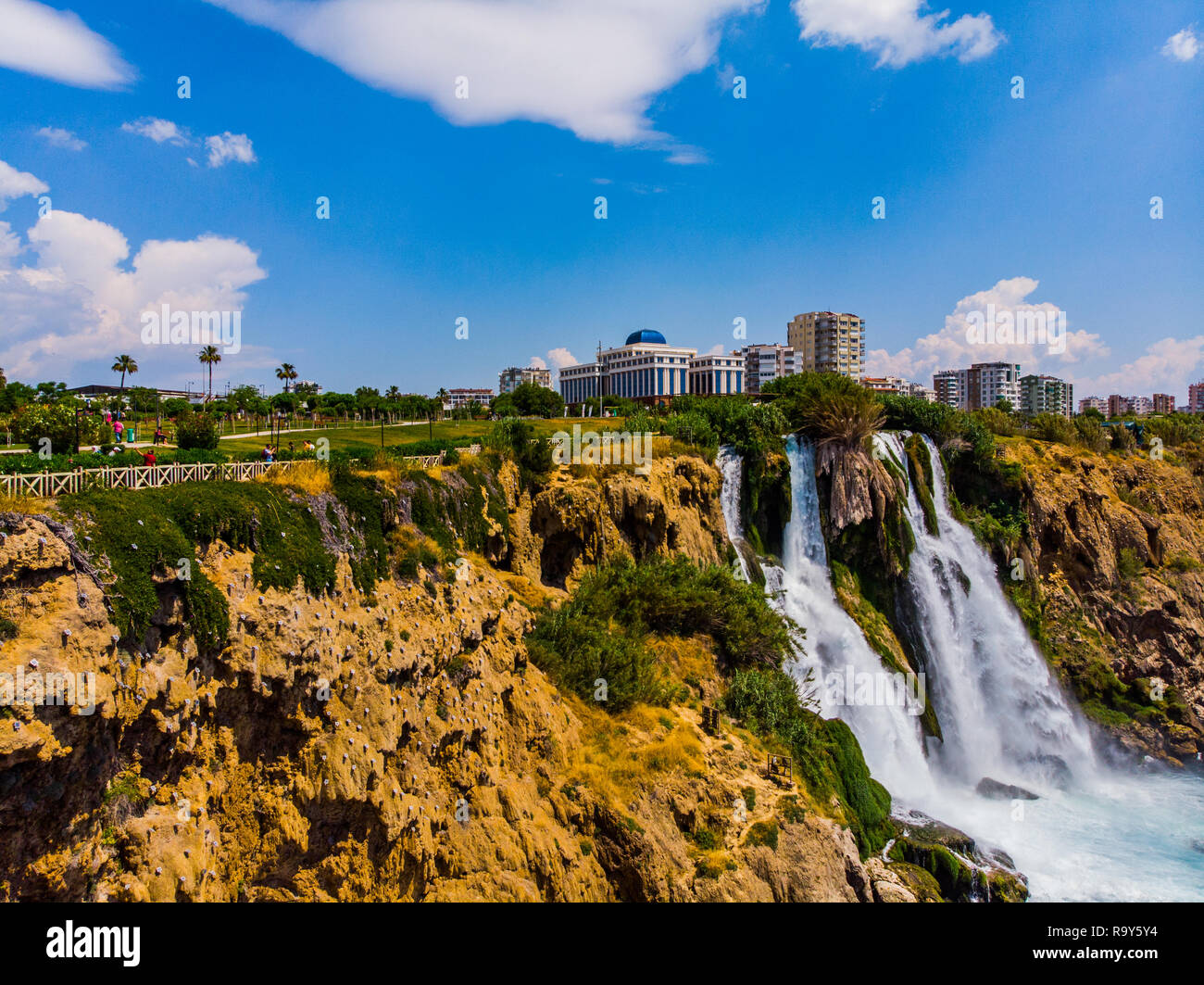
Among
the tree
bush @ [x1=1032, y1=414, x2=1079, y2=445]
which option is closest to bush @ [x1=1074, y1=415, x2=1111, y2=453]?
bush @ [x1=1032, y1=414, x2=1079, y2=445]

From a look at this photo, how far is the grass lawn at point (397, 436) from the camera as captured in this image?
3216 cm

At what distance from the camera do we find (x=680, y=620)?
24.7 m

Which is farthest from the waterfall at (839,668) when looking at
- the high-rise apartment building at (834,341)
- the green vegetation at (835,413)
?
the high-rise apartment building at (834,341)

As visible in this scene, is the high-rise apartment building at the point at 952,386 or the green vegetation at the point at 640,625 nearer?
the green vegetation at the point at 640,625

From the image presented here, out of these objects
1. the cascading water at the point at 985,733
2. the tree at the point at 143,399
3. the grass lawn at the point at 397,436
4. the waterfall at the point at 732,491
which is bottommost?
the cascading water at the point at 985,733

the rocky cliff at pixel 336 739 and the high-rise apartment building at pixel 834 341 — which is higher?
the high-rise apartment building at pixel 834 341

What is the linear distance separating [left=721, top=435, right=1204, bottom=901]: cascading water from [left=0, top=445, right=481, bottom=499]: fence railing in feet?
68.3

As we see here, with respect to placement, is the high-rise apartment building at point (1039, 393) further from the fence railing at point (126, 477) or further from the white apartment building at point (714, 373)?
the fence railing at point (126, 477)

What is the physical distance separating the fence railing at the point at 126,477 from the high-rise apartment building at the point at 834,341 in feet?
406

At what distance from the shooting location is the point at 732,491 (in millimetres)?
34500

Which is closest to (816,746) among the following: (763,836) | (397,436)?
(763,836)

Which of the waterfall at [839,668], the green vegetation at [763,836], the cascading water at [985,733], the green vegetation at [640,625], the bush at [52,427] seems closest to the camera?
the green vegetation at [763,836]

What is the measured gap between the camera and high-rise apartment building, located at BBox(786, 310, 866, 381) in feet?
428

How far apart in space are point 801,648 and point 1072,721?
657 inches
